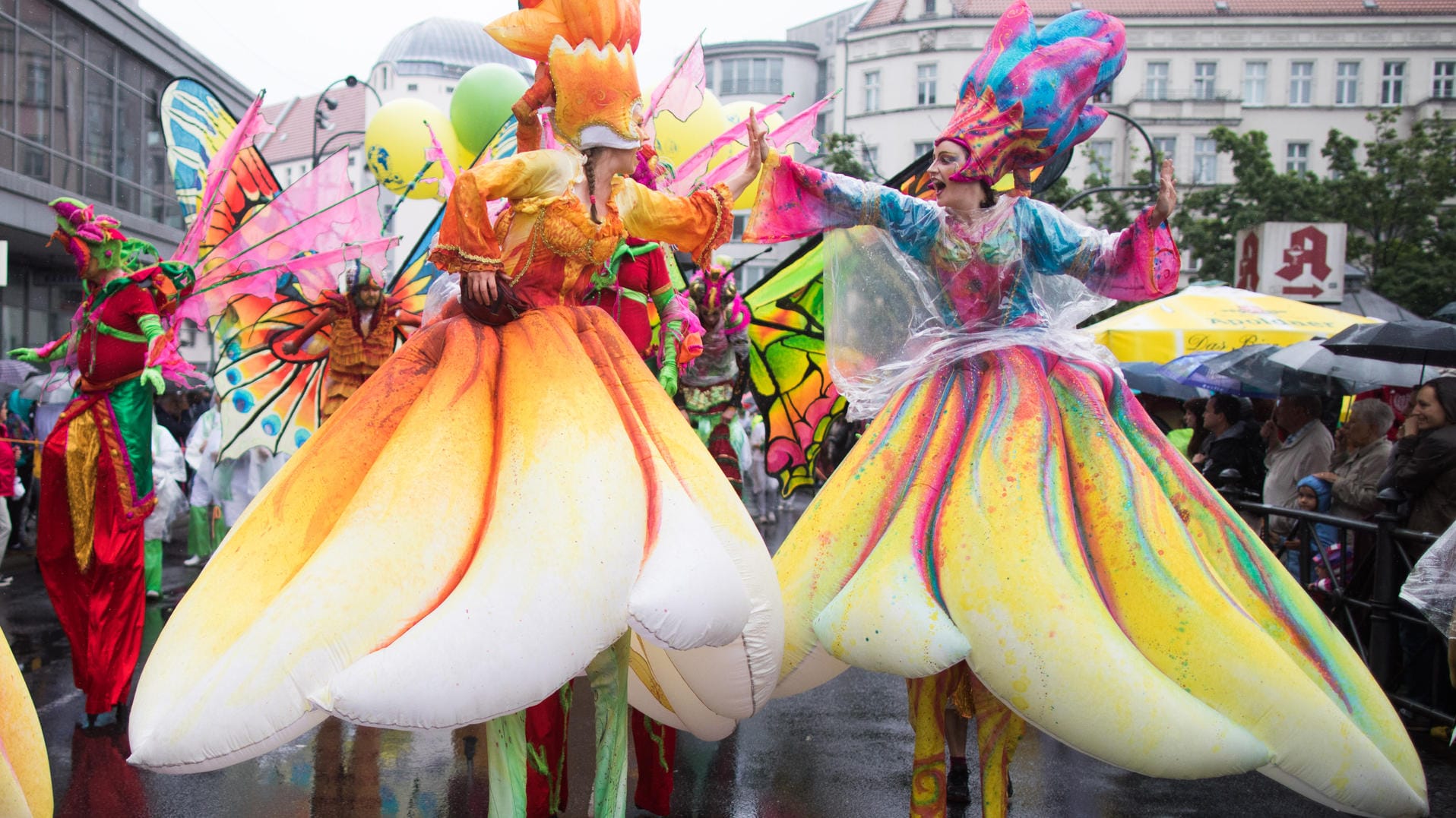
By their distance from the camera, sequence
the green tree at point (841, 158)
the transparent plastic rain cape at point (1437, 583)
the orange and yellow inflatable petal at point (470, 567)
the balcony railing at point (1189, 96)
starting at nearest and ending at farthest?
the orange and yellow inflatable petal at point (470, 567) < the transparent plastic rain cape at point (1437, 583) < the green tree at point (841, 158) < the balcony railing at point (1189, 96)

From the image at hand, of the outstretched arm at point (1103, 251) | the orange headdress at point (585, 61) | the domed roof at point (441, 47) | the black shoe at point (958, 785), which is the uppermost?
the domed roof at point (441, 47)

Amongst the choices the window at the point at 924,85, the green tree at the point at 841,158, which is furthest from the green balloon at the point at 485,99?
the window at the point at 924,85

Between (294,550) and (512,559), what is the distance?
516 mm

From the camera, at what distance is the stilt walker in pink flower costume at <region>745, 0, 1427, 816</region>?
2.77 metres

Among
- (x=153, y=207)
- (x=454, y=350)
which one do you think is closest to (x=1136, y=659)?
(x=454, y=350)

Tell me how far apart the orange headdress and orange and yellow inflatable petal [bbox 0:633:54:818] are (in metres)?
1.72

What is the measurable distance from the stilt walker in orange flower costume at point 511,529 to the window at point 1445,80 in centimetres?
3956

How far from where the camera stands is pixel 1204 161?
35.2 m

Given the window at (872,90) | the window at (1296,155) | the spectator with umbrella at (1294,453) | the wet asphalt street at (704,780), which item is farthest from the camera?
the window at (1296,155)

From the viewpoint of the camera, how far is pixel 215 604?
8.00ft

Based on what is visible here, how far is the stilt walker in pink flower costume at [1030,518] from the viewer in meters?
2.77

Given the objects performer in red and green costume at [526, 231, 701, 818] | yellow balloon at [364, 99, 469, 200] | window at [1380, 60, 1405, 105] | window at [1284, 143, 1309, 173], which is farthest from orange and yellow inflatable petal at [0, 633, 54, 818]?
window at [1380, 60, 1405, 105]

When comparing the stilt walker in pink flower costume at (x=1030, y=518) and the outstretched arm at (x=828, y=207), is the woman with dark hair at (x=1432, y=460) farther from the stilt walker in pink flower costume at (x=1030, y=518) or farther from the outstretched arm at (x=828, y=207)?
the outstretched arm at (x=828, y=207)

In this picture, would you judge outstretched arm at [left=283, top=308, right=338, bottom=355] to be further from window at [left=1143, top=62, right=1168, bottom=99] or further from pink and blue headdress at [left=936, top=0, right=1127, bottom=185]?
window at [left=1143, top=62, right=1168, bottom=99]
